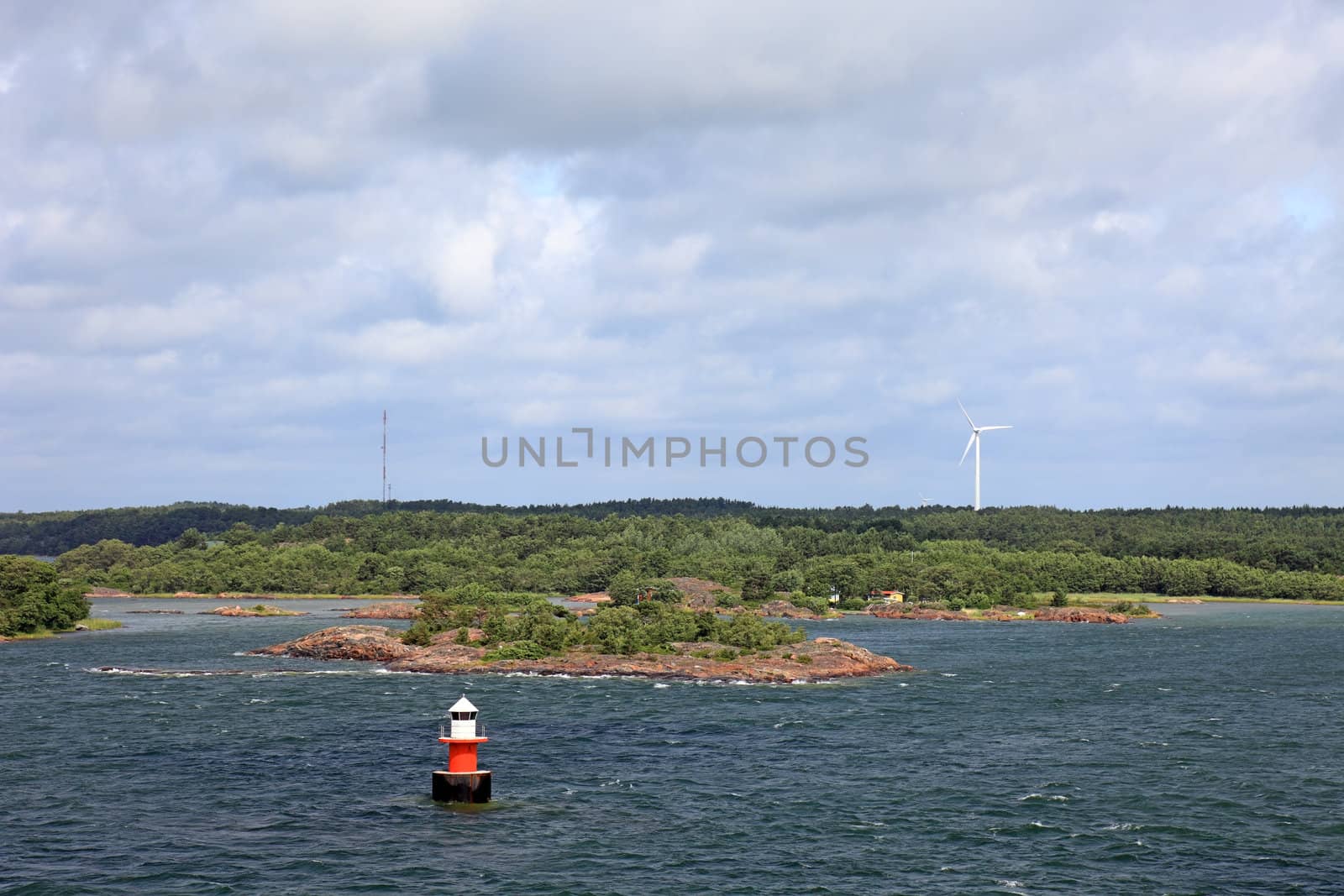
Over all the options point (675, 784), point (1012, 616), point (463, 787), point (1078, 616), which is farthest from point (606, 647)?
point (1078, 616)

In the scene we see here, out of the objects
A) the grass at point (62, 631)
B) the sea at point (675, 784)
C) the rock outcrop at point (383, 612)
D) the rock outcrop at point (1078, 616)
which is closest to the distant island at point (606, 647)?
the sea at point (675, 784)

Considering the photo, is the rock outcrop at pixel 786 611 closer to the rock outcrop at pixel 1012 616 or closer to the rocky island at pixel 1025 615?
the rocky island at pixel 1025 615

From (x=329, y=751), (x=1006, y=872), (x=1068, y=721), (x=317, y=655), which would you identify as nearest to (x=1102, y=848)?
(x=1006, y=872)

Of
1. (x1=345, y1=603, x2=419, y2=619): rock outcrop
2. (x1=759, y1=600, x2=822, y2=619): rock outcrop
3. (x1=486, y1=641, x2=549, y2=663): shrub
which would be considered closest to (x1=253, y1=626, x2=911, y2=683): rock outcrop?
(x1=486, y1=641, x2=549, y2=663): shrub

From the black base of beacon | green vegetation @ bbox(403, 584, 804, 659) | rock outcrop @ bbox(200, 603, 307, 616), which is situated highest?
green vegetation @ bbox(403, 584, 804, 659)

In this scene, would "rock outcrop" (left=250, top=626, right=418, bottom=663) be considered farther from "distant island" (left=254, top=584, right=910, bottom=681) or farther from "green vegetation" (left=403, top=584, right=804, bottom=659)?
"green vegetation" (left=403, top=584, right=804, bottom=659)

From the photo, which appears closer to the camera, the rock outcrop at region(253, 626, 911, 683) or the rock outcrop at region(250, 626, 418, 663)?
the rock outcrop at region(253, 626, 911, 683)

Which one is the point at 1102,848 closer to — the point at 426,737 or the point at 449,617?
the point at 426,737
